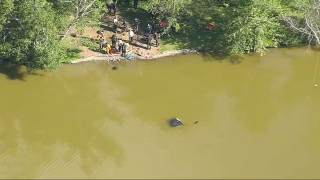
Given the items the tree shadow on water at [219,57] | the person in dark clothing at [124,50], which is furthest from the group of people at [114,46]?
the tree shadow on water at [219,57]

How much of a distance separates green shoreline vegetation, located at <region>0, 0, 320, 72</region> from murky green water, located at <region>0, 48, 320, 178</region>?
1.17 m

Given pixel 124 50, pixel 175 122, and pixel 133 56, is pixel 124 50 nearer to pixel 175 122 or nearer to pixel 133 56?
pixel 133 56

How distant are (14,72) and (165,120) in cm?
867

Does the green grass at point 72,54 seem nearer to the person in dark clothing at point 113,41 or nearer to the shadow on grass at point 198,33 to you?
the person in dark clothing at point 113,41

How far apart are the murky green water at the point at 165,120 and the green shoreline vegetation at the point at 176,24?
1175 millimetres

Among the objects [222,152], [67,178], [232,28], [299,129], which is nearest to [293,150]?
[299,129]

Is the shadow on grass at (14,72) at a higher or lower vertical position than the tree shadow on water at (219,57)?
lower

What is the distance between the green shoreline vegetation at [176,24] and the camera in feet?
67.9

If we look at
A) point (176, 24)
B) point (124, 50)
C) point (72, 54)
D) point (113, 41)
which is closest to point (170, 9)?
point (176, 24)

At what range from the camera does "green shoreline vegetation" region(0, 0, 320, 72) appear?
20.7 metres

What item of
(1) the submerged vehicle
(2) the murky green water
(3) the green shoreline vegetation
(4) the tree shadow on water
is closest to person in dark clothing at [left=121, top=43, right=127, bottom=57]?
(2) the murky green water

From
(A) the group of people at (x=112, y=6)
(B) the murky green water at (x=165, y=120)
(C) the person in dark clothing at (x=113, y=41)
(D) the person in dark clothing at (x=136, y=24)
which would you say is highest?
(A) the group of people at (x=112, y=6)

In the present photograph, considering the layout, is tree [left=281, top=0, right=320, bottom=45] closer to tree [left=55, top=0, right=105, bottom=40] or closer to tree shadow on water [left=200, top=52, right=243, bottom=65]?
tree shadow on water [left=200, top=52, right=243, bottom=65]

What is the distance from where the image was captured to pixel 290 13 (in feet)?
83.0
